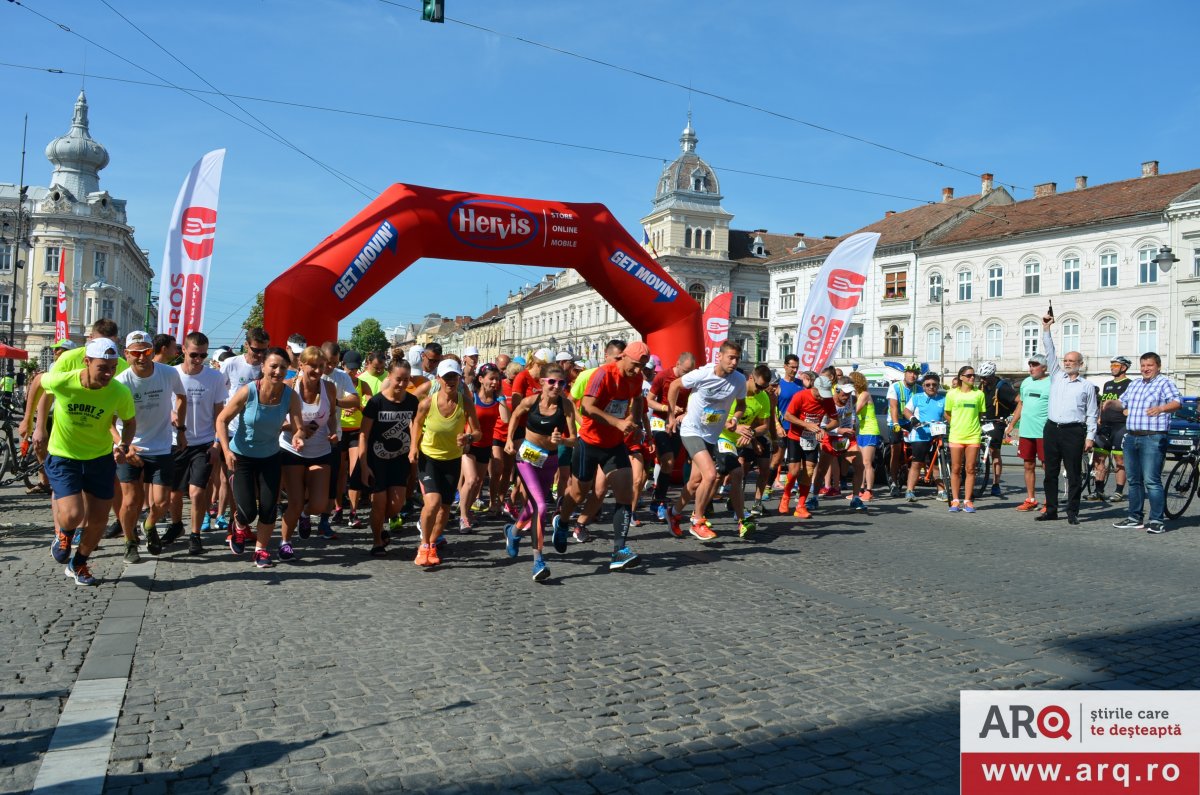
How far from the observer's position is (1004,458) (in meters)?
24.6

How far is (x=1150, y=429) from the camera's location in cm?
1080

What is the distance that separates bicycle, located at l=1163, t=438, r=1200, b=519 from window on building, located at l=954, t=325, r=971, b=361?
4286 centimetres

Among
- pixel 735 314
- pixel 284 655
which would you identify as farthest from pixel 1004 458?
pixel 735 314

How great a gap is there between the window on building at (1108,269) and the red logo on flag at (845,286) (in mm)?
35544

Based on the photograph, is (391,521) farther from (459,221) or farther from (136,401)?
(459,221)

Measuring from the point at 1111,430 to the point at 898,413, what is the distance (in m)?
2.85

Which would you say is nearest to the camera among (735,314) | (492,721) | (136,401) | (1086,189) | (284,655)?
(492,721)

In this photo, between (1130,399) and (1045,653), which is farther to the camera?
(1130,399)

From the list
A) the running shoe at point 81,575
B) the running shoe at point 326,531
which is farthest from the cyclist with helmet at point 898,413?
the running shoe at point 81,575

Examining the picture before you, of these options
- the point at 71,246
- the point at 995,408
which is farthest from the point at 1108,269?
the point at 71,246

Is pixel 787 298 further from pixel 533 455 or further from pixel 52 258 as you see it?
pixel 52 258

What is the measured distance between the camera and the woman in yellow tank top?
8.31 meters

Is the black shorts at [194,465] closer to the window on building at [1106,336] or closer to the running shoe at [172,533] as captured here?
the running shoe at [172,533]

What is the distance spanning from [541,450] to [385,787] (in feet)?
15.4
